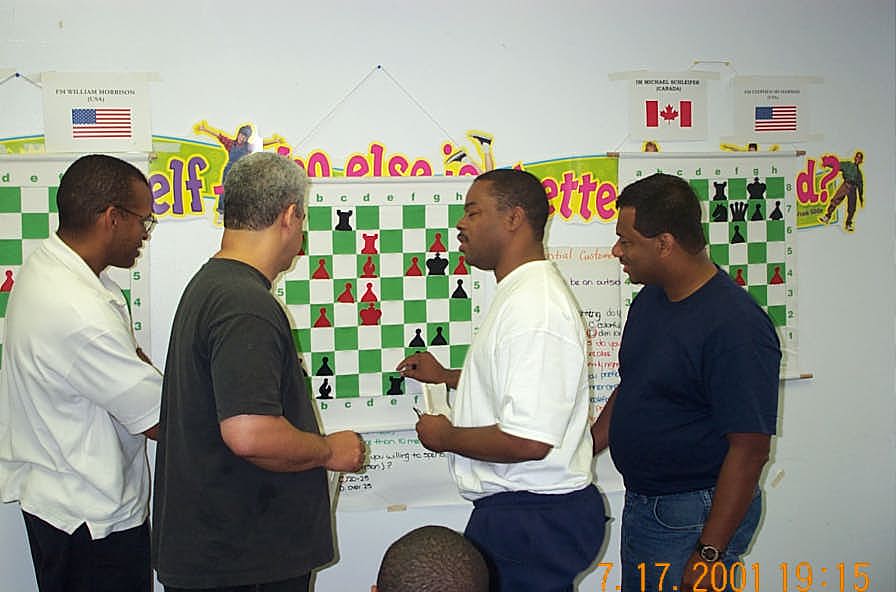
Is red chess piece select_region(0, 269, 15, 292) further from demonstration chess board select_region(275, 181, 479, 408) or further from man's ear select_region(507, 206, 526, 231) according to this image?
man's ear select_region(507, 206, 526, 231)

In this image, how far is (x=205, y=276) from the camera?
1.61 metres

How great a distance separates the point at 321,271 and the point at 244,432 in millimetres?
1232

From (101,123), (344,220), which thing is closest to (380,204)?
(344,220)

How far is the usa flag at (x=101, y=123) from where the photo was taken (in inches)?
98.0

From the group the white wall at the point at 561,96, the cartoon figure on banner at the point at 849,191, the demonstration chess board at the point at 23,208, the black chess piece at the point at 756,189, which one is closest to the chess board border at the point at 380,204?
the white wall at the point at 561,96

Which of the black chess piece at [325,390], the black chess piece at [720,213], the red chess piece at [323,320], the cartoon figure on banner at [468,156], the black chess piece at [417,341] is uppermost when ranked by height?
the cartoon figure on banner at [468,156]

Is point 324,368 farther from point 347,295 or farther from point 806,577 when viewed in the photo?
point 806,577

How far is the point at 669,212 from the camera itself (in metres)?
2.03

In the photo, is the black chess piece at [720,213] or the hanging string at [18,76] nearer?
the hanging string at [18,76]

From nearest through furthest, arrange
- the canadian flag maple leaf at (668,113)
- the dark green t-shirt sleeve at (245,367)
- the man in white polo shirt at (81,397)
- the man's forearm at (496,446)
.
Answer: the dark green t-shirt sleeve at (245,367), the man's forearm at (496,446), the man in white polo shirt at (81,397), the canadian flag maple leaf at (668,113)

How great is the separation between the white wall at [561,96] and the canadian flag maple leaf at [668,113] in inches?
5.8

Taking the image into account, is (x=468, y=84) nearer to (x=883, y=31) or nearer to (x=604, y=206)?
(x=604, y=206)

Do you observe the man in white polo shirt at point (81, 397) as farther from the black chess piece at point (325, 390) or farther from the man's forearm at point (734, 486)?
the man's forearm at point (734, 486)

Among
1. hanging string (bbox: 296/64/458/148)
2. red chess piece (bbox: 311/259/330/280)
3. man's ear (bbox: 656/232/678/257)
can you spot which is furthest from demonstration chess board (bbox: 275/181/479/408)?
man's ear (bbox: 656/232/678/257)
